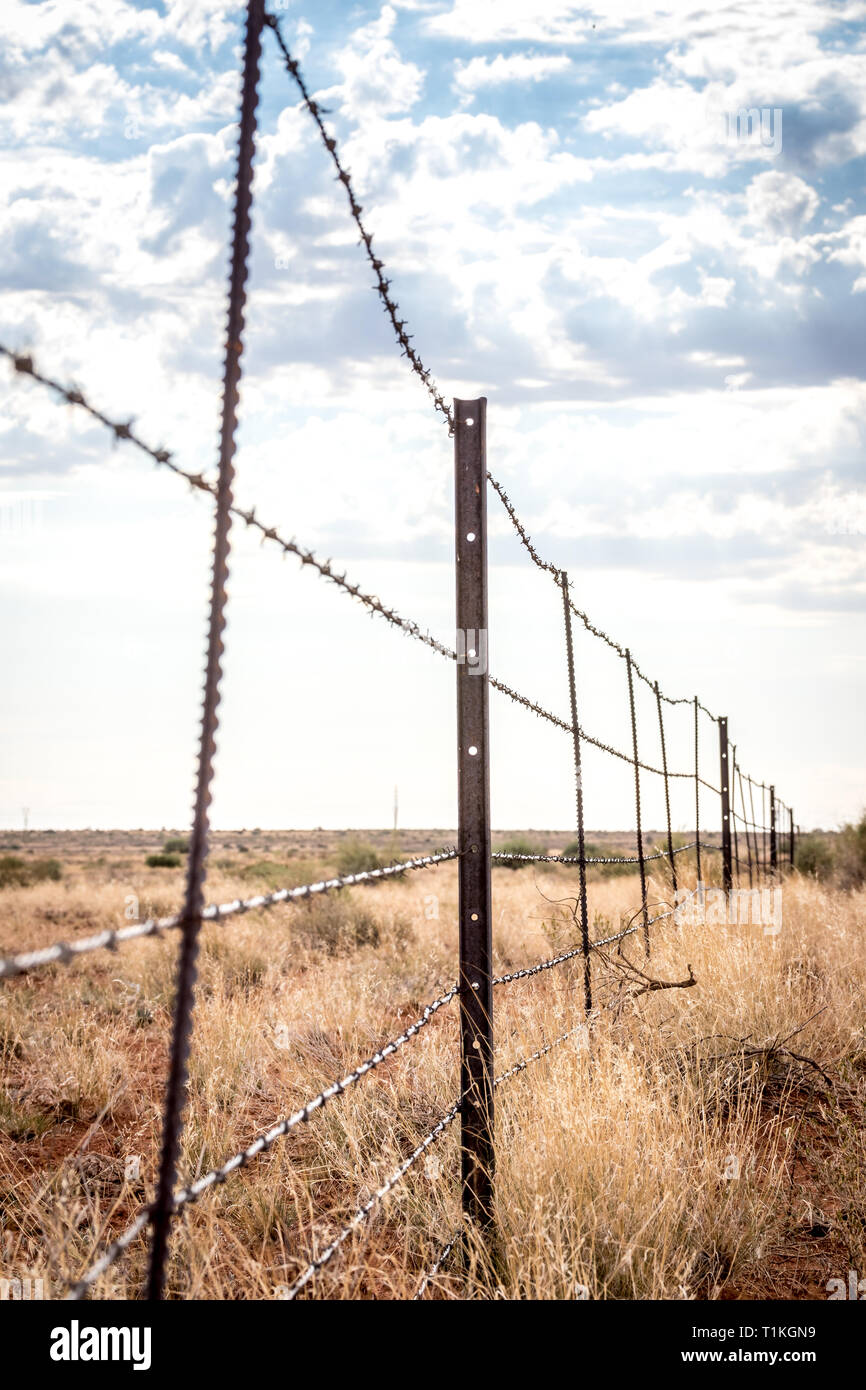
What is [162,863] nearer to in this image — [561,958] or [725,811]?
[725,811]

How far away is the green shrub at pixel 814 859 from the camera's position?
20.4 m

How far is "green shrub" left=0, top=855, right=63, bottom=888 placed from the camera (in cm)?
2484

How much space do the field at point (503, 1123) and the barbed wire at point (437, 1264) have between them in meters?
0.04

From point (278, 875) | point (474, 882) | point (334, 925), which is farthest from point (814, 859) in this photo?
point (474, 882)

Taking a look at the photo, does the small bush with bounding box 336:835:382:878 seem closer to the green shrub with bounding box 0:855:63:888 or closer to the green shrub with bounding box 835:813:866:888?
the green shrub with bounding box 835:813:866:888

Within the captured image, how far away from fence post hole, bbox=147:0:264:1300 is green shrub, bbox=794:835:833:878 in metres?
19.6

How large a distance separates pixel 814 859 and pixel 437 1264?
20.2 metres

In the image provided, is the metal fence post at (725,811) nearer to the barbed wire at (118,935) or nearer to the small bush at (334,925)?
the small bush at (334,925)

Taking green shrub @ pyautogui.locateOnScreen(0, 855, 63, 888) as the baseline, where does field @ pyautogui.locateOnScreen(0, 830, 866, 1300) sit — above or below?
above

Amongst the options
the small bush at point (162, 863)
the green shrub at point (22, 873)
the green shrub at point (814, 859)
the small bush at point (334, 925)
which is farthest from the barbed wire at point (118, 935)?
the small bush at point (162, 863)

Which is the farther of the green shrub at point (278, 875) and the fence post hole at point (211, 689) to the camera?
the green shrub at point (278, 875)

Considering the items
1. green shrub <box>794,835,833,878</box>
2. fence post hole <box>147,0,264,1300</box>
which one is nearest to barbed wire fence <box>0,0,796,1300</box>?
fence post hole <box>147,0,264,1300</box>

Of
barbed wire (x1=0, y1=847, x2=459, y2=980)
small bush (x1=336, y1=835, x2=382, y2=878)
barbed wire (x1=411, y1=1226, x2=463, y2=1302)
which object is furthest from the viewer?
small bush (x1=336, y1=835, x2=382, y2=878)

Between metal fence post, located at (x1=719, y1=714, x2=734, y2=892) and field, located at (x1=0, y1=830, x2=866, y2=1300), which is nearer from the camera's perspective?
field, located at (x1=0, y1=830, x2=866, y2=1300)
